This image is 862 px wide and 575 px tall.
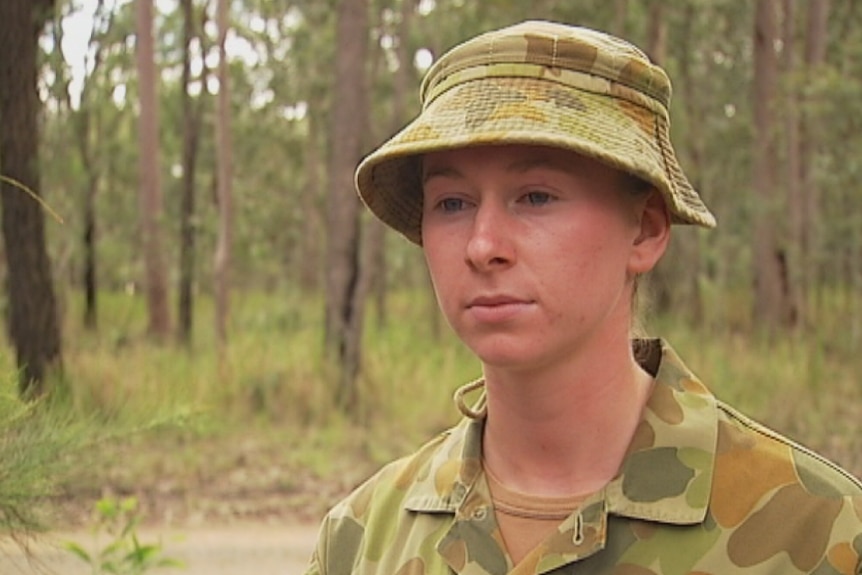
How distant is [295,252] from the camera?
93.1 feet

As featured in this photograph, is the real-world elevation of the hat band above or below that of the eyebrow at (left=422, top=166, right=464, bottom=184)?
above

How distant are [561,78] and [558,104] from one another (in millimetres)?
41

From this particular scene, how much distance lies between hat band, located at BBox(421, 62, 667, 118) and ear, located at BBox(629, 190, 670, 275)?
10 cm

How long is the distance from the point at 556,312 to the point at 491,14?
13501 millimetres

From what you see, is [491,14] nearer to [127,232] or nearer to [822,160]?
[822,160]

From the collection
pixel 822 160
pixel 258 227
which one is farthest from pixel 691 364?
pixel 258 227

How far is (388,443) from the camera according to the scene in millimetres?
8203

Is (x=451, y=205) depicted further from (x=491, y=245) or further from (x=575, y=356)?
(x=575, y=356)

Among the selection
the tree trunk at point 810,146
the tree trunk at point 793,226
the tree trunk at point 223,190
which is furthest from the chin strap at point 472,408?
the tree trunk at point 793,226

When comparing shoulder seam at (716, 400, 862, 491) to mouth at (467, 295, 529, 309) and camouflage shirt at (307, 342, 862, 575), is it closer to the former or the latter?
camouflage shirt at (307, 342, 862, 575)

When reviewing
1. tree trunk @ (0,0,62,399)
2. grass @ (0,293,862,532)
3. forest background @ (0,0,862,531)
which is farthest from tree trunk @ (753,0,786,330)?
tree trunk @ (0,0,62,399)

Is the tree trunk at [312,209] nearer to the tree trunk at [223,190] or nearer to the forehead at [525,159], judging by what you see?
the tree trunk at [223,190]

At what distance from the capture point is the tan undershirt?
1.42m

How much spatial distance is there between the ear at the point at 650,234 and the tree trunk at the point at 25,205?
1.21 metres
